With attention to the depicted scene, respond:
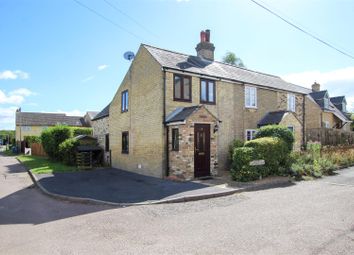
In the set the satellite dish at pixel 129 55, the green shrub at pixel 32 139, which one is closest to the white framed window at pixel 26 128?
the green shrub at pixel 32 139

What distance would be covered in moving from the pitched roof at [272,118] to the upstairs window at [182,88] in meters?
6.03

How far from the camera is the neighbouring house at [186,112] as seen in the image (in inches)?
538

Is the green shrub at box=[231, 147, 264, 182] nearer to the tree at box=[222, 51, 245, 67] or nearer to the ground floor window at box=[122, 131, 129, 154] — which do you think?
→ the ground floor window at box=[122, 131, 129, 154]

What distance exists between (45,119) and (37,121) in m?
1.64

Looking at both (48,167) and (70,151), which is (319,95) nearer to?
(70,151)

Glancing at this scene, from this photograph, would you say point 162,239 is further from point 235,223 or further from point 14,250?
point 14,250

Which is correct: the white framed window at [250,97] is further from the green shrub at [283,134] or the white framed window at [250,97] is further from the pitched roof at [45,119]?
the pitched roof at [45,119]

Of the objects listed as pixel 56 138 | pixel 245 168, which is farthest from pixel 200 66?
pixel 56 138

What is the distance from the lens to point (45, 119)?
54.2m

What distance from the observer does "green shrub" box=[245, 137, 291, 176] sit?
506 inches

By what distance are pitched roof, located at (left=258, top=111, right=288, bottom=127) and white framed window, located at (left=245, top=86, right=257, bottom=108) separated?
1.13 m

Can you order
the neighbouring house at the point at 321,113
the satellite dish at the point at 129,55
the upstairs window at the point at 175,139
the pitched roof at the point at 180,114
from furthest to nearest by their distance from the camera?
the neighbouring house at the point at 321,113, the satellite dish at the point at 129,55, the upstairs window at the point at 175,139, the pitched roof at the point at 180,114

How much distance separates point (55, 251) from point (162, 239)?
202cm

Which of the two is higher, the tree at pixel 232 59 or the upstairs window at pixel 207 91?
the tree at pixel 232 59
